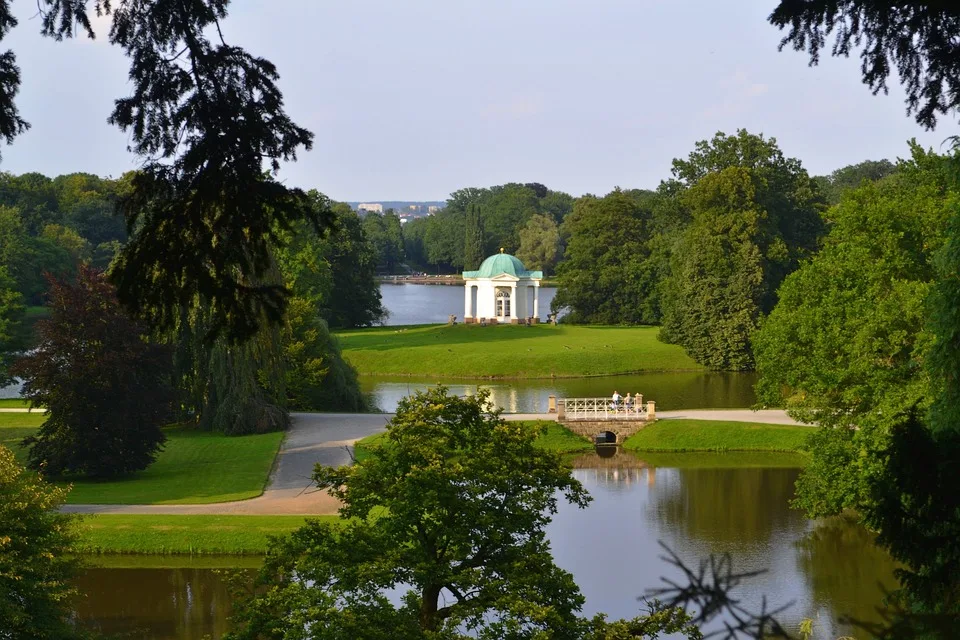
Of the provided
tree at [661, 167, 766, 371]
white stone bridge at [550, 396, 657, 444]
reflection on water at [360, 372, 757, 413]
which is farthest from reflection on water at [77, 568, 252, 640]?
tree at [661, 167, 766, 371]

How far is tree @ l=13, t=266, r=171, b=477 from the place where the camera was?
28.2 metres

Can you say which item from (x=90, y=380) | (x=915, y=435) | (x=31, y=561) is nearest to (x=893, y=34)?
(x=915, y=435)

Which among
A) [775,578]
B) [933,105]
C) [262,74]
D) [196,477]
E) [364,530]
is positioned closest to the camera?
[262,74]

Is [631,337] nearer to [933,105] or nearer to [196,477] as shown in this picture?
[196,477]

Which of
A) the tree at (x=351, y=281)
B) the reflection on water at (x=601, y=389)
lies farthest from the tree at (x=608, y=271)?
the reflection on water at (x=601, y=389)

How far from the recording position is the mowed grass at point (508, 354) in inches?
2195

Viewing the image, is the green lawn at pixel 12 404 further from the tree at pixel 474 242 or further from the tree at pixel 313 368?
the tree at pixel 474 242

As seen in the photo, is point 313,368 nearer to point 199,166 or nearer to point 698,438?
point 698,438

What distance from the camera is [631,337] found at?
6406 cm

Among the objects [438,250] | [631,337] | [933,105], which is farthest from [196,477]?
[438,250]

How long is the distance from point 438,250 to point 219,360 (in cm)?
10125

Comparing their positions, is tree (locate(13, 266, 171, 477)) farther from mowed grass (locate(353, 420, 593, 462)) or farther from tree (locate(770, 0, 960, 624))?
tree (locate(770, 0, 960, 624))

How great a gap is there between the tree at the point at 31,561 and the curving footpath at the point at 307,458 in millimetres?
8106

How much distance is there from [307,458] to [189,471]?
314 centimetres
